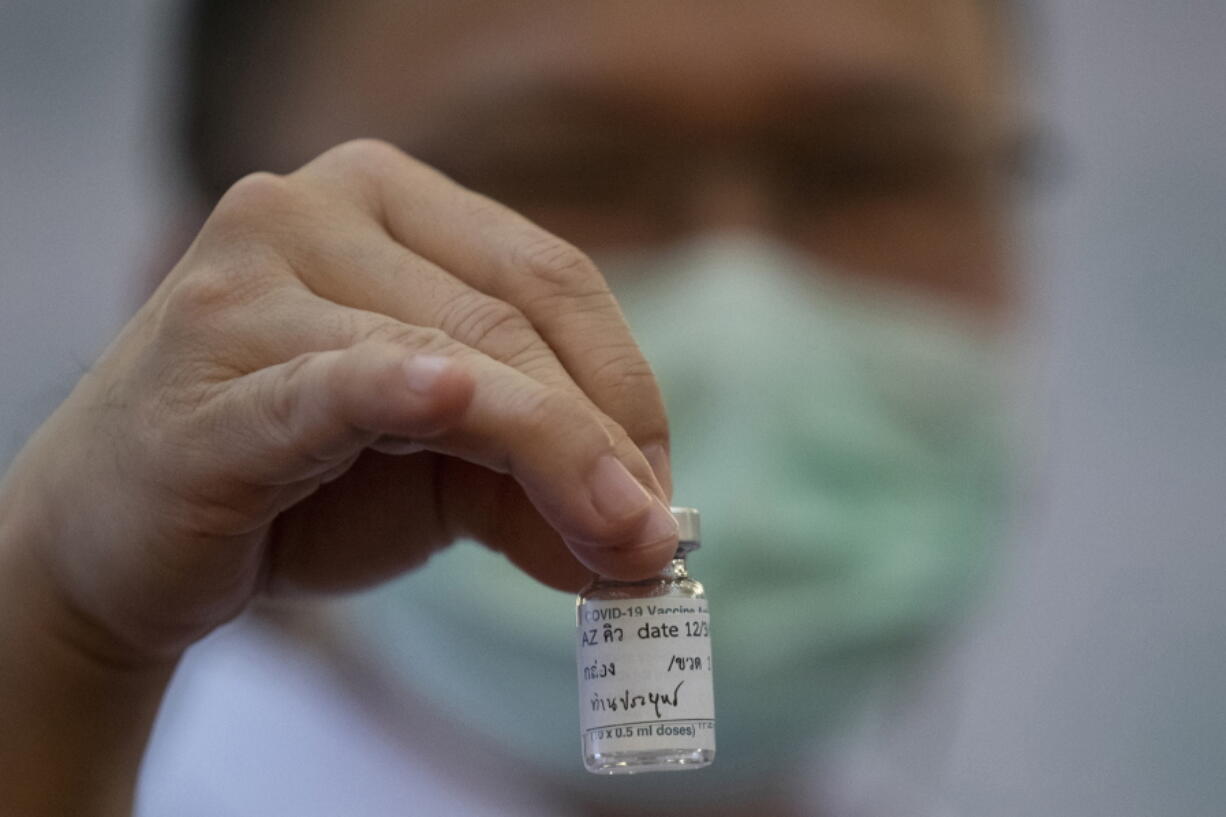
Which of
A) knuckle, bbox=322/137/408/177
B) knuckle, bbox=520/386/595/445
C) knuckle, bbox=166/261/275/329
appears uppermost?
knuckle, bbox=322/137/408/177

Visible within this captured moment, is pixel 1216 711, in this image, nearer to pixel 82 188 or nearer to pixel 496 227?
pixel 496 227

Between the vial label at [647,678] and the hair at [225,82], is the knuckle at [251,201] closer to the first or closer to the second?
the vial label at [647,678]

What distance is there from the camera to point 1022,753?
1635 mm

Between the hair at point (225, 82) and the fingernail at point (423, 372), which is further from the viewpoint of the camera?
the hair at point (225, 82)

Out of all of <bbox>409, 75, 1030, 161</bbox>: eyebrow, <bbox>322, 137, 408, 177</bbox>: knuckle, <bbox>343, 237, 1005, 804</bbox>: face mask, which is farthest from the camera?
<bbox>409, 75, 1030, 161</bbox>: eyebrow

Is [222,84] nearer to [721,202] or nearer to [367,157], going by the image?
[721,202]

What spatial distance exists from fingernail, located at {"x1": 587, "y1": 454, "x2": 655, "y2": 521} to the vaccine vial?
0.08 m

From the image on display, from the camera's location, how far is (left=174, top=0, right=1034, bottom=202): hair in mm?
1574

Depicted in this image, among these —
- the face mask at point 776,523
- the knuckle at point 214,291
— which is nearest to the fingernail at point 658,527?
the knuckle at point 214,291

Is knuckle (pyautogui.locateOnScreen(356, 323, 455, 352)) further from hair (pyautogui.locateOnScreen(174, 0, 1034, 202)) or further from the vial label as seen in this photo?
hair (pyautogui.locateOnScreen(174, 0, 1034, 202))

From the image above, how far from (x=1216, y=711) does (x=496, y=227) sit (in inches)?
56.7

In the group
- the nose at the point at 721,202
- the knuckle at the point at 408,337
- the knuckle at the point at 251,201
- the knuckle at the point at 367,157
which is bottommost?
the knuckle at the point at 408,337

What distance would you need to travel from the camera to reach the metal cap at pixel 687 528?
30.8 inches

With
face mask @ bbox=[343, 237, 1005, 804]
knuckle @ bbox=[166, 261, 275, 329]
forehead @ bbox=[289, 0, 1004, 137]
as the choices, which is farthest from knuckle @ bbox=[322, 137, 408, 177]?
forehead @ bbox=[289, 0, 1004, 137]
